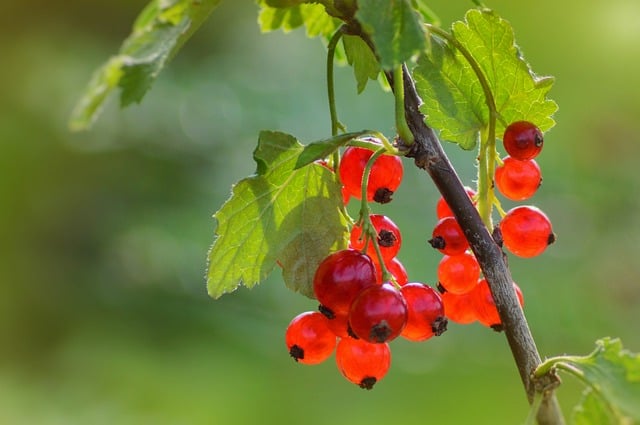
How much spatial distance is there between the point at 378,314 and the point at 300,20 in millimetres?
361

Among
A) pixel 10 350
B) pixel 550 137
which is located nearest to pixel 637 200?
pixel 550 137

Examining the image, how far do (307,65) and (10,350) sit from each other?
2.04 metres

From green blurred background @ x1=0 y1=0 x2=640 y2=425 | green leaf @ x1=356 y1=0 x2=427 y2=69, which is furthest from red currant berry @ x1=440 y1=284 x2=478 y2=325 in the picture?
green blurred background @ x1=0 y1=0 x2=640 y2=425

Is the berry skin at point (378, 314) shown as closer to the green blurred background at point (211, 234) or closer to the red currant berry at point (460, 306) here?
the red currant berry at point (460, 306)

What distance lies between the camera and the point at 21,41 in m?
4.37

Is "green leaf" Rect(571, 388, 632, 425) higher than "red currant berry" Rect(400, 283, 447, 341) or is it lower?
lower

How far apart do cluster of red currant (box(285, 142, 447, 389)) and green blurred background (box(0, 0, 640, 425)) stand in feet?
6.67

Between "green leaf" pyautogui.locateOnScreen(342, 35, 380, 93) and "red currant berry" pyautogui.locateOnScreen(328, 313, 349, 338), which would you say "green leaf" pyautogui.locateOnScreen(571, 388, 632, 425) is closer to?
"red currant berry" pyautogui.locateOnScreen(328, 313, 349, 338)

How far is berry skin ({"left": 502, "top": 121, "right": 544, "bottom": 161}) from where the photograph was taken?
0.71 metres

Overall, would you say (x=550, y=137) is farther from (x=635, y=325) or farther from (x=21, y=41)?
(x=21, y=41)

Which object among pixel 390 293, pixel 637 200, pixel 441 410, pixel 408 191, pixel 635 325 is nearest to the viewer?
pixel 390 293

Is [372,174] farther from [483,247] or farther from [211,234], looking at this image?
[211,234]

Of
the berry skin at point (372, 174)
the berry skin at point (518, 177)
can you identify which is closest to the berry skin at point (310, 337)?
the berry skin at point (372, 174)

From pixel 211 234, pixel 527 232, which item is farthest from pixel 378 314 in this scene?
pixel 211 234
